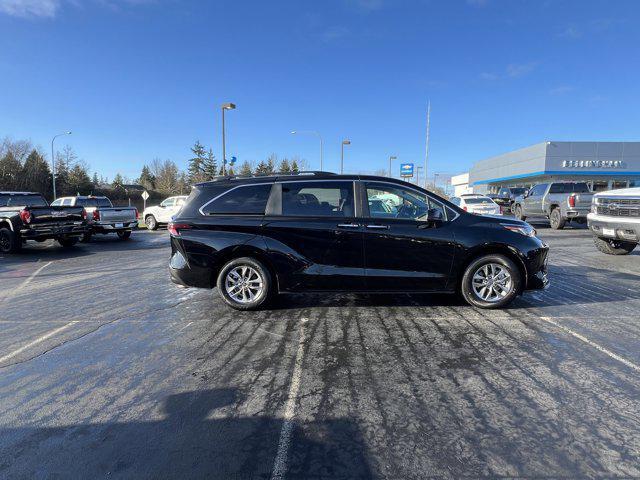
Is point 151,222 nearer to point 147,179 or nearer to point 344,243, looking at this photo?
point 344,243

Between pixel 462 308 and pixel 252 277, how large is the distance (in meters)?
2.86

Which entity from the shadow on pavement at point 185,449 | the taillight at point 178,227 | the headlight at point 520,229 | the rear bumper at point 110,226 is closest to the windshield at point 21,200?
the rear bumper at point 110,226

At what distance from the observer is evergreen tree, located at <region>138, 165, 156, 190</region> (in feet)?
251

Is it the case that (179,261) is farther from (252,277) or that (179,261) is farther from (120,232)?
(120,232)

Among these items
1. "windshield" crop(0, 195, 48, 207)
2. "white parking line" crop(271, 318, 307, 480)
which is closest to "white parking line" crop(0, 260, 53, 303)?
"windshield" crop(0, 195, 48, 207)

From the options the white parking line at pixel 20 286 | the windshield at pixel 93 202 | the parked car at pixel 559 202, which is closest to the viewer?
the white parking line at pixel 20 286

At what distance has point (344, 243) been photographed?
5.05 meters

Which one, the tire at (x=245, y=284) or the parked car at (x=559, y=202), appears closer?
the tire at (x=245, y=284)

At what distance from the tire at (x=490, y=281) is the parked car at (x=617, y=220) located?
15.4ft

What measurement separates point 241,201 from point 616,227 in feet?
26.0

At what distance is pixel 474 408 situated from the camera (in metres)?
2.92

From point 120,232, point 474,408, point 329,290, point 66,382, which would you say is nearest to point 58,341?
point 66,382

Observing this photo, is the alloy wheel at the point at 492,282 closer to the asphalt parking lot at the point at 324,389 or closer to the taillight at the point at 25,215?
the asphalt parking lot at the point at 324,389

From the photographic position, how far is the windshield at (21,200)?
12.3m
